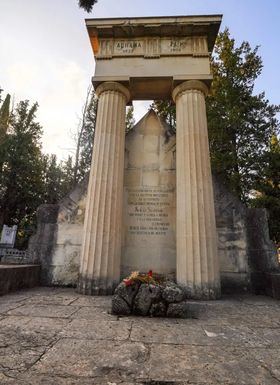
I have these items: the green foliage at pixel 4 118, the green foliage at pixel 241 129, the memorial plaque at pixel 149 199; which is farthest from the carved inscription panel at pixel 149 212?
the green foliage at pixel 4 118

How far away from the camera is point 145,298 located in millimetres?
3666

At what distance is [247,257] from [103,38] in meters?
7.41

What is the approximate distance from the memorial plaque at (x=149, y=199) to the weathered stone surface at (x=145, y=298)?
263 centimetres

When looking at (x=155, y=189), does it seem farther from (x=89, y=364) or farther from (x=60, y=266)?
(x=89, y=364)

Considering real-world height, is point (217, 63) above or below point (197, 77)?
above

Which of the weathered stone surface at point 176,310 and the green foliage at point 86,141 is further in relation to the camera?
the green foliage at point 86,141

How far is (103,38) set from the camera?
7.36 m

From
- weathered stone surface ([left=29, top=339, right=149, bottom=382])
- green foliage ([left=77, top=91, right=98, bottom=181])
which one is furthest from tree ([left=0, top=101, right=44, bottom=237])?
weathered stone surface ([left=29, top=339, right=149, bottom=382])

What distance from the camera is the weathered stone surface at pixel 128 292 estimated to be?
369 centimetres

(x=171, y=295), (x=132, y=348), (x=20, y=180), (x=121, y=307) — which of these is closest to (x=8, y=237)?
(x=20, y=180)

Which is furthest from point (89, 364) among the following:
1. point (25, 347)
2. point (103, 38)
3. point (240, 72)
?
point (240, 72)

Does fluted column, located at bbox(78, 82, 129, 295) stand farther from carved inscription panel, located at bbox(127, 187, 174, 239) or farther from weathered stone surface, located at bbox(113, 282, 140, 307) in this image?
weathered stone surface, located at bbox(113, 282, 140, 307)

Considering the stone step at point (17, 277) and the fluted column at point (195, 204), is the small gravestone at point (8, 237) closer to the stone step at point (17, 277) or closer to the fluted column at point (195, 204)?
the stone step at point (17, 277)

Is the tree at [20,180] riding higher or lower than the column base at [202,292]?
higher
